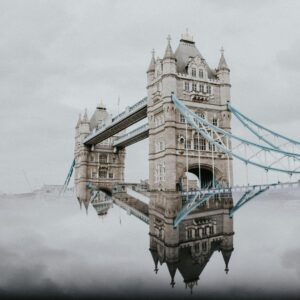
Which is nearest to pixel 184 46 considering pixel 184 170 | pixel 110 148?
pixel 184 170

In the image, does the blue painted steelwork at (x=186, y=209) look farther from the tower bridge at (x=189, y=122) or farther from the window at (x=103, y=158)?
the window at (x=103, y=158)

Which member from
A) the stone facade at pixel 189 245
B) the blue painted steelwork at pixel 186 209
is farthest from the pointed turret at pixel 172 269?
the blue painted steelwork at pixel 186 209

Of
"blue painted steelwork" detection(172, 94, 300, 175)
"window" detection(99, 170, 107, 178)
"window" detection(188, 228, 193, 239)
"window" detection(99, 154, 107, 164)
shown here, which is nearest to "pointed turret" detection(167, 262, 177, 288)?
"window" detection(188, 228, 193, 239)

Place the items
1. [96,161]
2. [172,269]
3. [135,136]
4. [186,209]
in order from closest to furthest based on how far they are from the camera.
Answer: [172,269], [186,209], [135,136], [96,161]

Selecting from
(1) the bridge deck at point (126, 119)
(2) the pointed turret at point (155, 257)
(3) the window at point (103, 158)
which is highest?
(1) the bridge deck at point (126, 119)

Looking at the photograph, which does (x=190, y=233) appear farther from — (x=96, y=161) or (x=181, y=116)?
(x=96, y=161)

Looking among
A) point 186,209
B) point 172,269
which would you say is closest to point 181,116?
point 186,209
